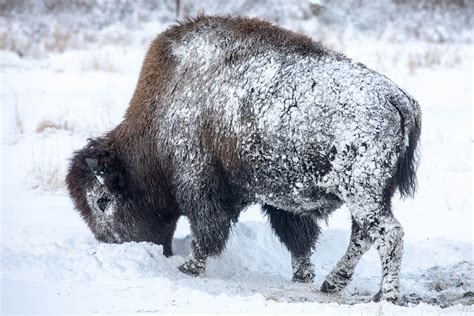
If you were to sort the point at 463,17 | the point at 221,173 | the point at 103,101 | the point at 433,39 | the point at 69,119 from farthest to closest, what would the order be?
the point at 463,17 < the point at 433,39 < the point at 103,101 < the point at 69,119 < the point at 221,173

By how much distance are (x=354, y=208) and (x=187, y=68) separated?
1.90 m

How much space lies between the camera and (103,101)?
13.5 m

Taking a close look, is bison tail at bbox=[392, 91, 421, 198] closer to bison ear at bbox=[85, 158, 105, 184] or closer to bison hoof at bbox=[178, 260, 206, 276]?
bison hoof at bbox=[178, 260, 206, 276]

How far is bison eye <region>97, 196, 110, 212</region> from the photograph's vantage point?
7414mm

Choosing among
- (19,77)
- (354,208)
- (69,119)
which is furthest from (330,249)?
(19,77)

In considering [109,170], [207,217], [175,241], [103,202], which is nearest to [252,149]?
[207,217]

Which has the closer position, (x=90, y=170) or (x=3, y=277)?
(x=3, y=277)

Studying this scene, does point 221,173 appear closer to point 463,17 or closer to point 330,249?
point 330,249

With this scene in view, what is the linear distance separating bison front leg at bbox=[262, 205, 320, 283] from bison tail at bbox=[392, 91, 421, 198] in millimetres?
1272

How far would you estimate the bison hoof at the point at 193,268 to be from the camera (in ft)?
22.7

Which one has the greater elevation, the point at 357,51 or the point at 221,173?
the point at 221,173

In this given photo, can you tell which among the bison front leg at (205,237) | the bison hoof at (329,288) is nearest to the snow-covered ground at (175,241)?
the bison hoof at (329,288)

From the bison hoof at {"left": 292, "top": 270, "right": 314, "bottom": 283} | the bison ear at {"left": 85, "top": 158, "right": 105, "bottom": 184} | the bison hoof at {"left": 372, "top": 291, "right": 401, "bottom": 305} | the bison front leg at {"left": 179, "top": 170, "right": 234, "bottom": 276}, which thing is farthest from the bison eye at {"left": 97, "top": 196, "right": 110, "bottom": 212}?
the bison hoof at {"left": 372, "top": 291, "right": 401, "bottom": 305}

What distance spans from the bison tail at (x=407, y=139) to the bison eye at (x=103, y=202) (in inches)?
102
